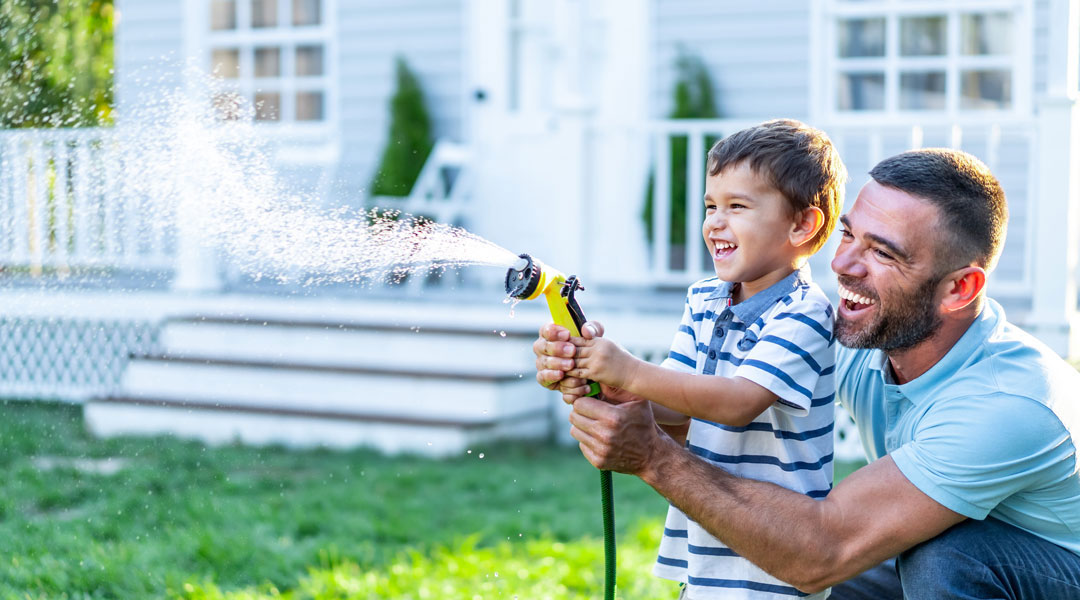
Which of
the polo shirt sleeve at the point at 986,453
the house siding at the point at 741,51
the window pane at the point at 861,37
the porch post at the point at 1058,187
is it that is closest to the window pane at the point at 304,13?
the house siding at the point at 741,51

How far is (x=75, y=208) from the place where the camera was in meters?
7.66

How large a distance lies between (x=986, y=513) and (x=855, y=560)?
0.28 meters

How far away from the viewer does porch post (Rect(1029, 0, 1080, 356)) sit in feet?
17.5

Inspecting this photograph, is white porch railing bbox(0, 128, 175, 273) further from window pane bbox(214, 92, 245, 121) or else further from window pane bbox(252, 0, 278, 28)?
window pane bbox(252, 0, 278, 28)

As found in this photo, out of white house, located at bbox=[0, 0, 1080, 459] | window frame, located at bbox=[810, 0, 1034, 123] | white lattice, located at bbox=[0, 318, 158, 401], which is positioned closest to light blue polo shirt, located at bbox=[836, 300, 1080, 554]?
white house, located at bbox=[0, 0, 1080, 459]

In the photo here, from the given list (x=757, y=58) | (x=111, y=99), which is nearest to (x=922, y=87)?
(x=757, y=58)

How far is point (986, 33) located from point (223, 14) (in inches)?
240

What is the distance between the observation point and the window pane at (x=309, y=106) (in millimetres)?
9172

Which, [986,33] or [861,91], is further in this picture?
[861,91]

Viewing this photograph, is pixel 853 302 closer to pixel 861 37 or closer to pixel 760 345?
pixel 760 345

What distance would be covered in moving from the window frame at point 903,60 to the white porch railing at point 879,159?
261 mm

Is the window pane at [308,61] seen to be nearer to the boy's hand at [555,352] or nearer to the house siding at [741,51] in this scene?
the house siding at [741,51]

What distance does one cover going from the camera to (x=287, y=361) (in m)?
6.46

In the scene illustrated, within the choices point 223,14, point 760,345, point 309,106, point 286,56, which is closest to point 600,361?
point 760,345
